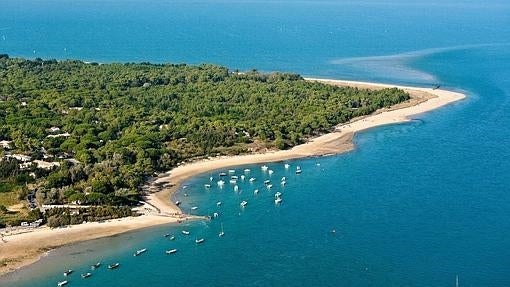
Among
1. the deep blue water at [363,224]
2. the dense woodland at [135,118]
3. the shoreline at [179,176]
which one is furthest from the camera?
the dense woodland at [135,118]

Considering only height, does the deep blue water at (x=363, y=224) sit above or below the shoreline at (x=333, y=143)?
below

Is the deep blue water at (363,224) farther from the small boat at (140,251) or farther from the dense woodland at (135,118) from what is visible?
the dense woodland at (135,118)

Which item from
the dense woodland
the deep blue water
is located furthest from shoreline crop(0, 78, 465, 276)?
the dense woodland

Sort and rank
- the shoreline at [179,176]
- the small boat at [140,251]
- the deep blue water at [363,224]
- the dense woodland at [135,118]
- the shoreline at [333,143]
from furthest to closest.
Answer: the shoreline at [333,143], the dense woodland at [135,118], the shoreline at [179,176], the small boat at [140,251], the deep blue water at [363,224]

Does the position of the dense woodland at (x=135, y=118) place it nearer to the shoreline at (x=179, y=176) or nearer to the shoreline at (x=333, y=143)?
the shoreline at (x=333, y=143)

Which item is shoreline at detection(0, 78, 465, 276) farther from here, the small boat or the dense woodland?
the small boat

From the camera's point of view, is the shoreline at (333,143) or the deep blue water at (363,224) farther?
the shoreline at (333,143)

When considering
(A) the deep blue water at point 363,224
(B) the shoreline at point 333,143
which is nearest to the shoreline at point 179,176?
(B) the shoreline at point 333,143

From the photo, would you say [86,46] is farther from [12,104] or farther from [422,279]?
[422,279]
